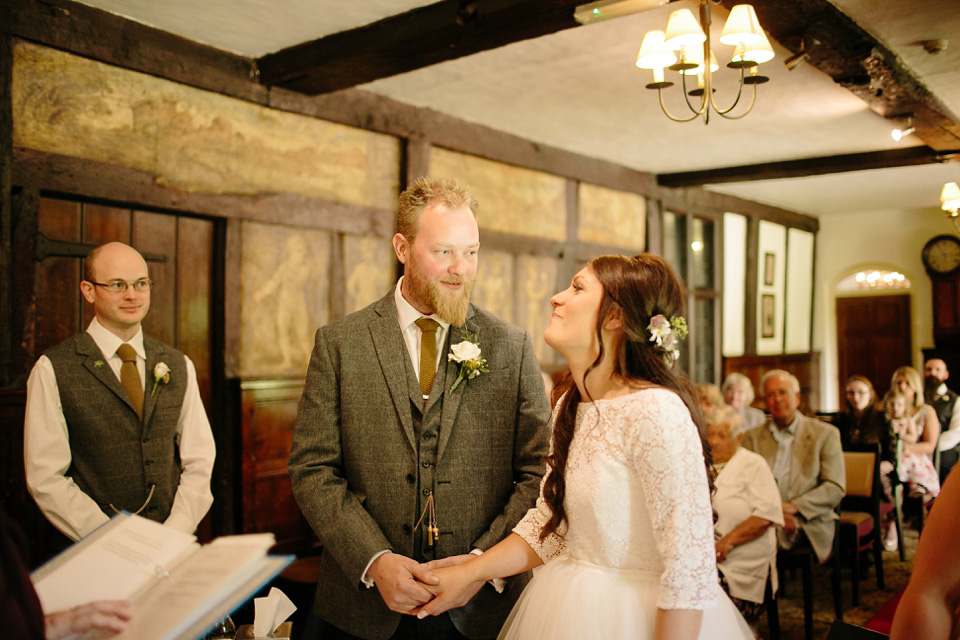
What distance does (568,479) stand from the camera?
1.83 meters

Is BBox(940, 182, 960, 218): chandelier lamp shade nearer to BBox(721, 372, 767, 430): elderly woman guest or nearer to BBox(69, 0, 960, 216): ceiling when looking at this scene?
BBox(69, 0, 960, 216): ceiling

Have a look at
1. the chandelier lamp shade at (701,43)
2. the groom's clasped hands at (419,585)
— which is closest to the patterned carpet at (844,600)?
the chandelier lamp shade at (701,43)

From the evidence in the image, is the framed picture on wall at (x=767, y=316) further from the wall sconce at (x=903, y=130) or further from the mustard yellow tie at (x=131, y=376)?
the mustard yellow tie at (x=131, y=376)

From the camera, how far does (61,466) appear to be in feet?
9.41

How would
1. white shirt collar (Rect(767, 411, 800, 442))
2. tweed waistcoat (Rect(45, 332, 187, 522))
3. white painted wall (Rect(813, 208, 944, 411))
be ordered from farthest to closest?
white painted wall (Rect(813, 208, 944, 411))
white shirt collar (Rect(767, 411, 800, 442))
tweed waistcoat (Rect(45, 332, 187, 522))

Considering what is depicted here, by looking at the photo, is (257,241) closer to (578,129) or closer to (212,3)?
(212,3)

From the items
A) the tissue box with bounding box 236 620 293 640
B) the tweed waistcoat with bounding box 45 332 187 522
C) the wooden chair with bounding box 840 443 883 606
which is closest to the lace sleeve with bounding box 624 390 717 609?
the tissue box with bounding box 236 620 293 640

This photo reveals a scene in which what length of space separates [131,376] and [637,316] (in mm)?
2231

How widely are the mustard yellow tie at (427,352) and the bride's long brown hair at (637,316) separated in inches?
19.6

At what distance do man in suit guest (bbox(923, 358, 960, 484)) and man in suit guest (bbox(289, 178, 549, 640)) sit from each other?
6.14 m

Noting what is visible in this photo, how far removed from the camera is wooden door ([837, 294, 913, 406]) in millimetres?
11578

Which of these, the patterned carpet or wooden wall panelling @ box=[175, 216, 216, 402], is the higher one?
wooden wall panelling @ box=[175, 216, 216, 402]

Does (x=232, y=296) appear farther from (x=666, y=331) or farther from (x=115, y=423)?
(x=666, y=331)

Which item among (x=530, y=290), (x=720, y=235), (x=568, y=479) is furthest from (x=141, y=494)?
(x=720, y=235)
